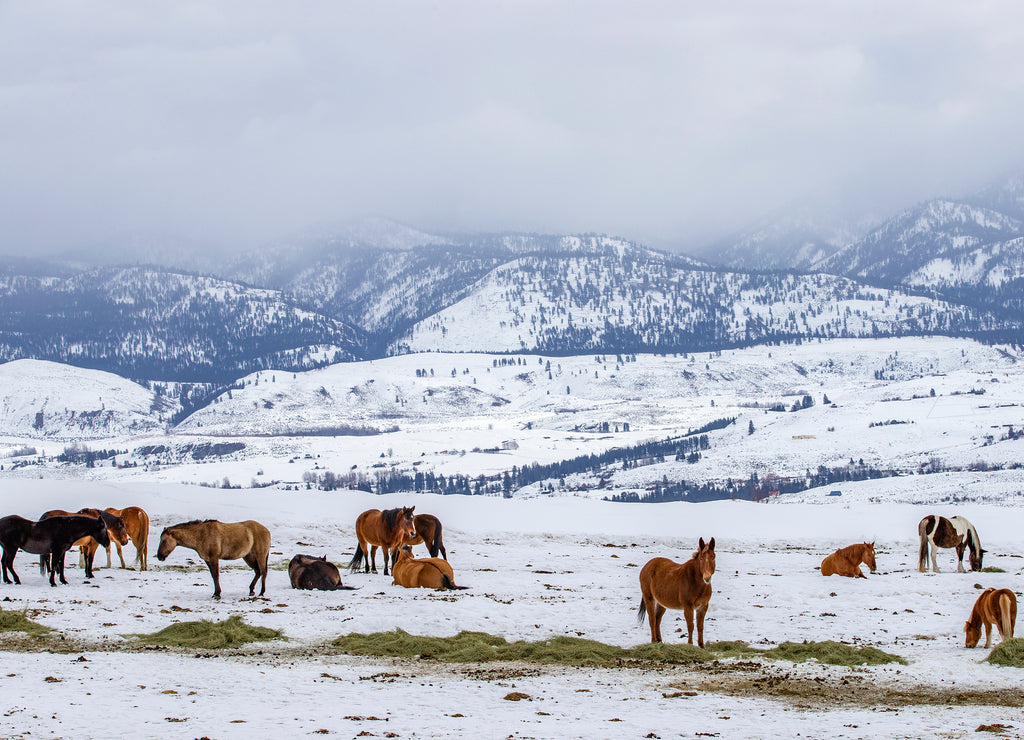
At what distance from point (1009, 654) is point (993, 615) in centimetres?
151

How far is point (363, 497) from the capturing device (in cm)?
4159

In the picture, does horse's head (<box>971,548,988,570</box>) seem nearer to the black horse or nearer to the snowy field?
the snowy field

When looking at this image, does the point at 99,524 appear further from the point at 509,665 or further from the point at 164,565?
the point at 509,665

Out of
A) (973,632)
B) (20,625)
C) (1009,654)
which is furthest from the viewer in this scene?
(973,632)

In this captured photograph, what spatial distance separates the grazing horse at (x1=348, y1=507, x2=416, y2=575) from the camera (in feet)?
79.7

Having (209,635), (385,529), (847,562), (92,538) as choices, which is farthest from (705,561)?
(92,538)

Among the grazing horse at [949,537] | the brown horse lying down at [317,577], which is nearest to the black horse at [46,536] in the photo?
the brown horse lying down at [317,577]

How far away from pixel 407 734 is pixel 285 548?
21.1 meters

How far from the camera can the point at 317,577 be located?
2161 centimetres

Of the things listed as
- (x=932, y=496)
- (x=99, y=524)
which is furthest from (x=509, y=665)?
(x=932, y=496)

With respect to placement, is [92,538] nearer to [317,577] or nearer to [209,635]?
[317,577]

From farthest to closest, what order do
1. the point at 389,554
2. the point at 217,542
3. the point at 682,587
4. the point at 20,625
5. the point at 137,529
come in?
the point at 389,554
the point at 137,529
the point at 217,542
the point at 682,587
the point at 20,625

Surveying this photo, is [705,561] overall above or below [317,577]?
above

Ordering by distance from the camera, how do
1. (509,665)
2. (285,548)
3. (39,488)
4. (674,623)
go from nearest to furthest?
(509,665) → (674,623) → (285,548) → (39,488)
